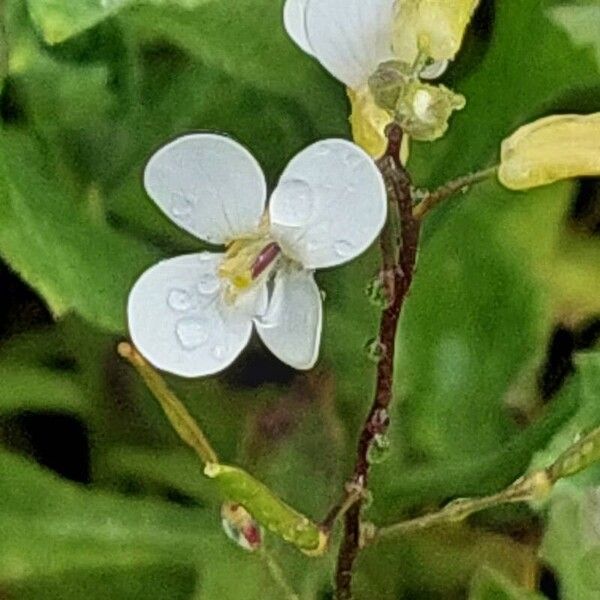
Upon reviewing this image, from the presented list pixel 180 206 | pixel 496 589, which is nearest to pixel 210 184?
pixel 180 206

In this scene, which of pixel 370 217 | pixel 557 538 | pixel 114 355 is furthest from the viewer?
pixel 114 355

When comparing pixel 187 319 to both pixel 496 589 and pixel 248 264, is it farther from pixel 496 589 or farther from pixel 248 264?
pixel 496 589

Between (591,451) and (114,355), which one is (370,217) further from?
(114,355)

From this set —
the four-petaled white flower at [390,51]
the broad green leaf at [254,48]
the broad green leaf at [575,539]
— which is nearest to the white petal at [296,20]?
the four-petaled white flower at [390,51]

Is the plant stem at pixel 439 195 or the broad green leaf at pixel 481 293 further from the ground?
the plant stem at pixel 439 195

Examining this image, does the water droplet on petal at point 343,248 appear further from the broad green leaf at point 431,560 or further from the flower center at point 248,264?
the broad green leaf at point 431,560

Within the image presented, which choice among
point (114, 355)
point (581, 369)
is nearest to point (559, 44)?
point (581, 369)

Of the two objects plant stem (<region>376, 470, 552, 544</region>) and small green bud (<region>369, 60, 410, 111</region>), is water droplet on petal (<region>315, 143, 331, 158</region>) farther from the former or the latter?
plant stem (<region>376, 470, 552, 544</region>)

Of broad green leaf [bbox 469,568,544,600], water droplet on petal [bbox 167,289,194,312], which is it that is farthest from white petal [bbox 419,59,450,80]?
broad green leaf [bbox 469,568,544,600]
